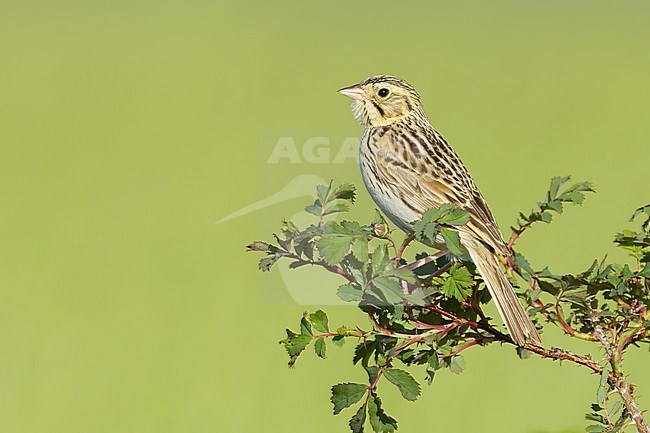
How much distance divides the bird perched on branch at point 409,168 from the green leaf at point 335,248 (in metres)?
0.88

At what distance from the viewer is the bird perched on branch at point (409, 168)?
364cm

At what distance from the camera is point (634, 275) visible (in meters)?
2.63

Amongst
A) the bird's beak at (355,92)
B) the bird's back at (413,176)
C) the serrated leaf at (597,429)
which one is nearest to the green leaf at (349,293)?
the serrated leaf at (597,429)

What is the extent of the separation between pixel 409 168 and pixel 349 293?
1.68m

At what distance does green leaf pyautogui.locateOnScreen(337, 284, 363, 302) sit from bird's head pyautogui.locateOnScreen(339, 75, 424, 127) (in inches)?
75.7

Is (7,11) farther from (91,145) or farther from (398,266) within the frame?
(398,266)

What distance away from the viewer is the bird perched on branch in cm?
364

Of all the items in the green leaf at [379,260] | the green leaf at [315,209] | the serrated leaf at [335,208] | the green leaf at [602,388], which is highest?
the green leaf at [315,209]

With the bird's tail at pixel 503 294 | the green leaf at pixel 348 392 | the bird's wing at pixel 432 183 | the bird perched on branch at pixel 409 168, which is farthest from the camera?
the bird's wing at pixel 432 183

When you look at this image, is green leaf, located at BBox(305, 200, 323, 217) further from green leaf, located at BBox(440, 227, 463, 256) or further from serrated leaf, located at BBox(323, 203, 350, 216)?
green leaf, located at BBox(440, 227, 463, 256)

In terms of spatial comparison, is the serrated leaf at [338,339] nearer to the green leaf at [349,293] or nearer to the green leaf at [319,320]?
the green leaf at [319,320]

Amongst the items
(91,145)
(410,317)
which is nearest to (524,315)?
(410,317)

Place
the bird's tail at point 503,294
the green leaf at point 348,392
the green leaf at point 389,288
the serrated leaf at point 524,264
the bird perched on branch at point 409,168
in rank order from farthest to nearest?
the bird perched on branch at point 409,168
the bird's tail at point 503,294
the serrated leaf at point 524,264
the green leaf at point 348,392
the green leaf at point 389,288

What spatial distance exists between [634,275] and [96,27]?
1559cm
